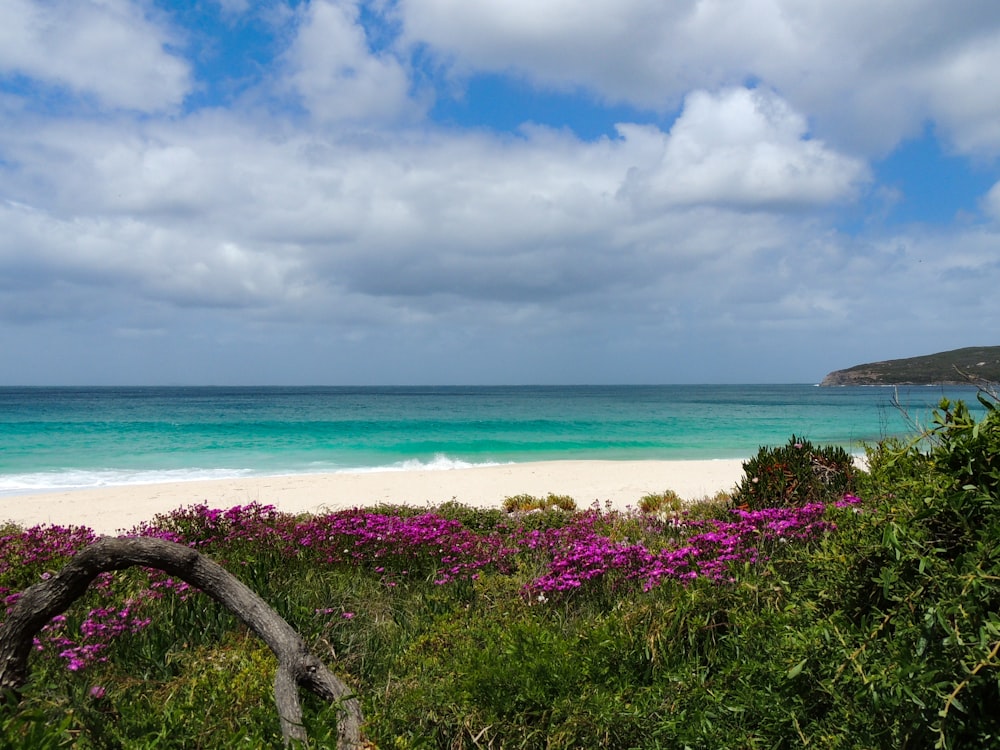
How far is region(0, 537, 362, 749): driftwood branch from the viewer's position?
3.48 m

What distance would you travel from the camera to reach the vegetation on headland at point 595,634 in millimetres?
2490

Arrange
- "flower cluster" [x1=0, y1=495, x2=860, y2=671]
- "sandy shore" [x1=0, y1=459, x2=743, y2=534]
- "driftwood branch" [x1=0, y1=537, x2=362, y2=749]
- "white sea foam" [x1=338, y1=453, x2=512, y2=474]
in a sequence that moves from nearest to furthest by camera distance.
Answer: "driftwood branch" [x1=0, y1=537, x2=362, y2=749], "flower cluster" [x1=0, y1=495, x2=860, y2=671], "sandy shore" [x1=0, y1=459, x2=743, y2=534], "white sea foam" [x1=338, y1=453, x2=512, y2=474]

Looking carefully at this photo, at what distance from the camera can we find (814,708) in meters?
3.10

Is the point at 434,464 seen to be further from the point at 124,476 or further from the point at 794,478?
the point at 794,478

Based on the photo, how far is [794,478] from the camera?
407 inches

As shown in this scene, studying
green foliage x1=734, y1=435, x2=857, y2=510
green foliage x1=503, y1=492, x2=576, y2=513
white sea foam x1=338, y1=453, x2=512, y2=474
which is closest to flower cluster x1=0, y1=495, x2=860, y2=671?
green foliage x1=734, y1=435, x2=857, y2=510

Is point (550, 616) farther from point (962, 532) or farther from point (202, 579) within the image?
point (962, 532)

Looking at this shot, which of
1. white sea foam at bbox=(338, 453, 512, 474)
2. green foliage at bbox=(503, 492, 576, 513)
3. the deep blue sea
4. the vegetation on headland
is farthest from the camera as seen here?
white sea foam at bbox=(338, 453, 512, 474)

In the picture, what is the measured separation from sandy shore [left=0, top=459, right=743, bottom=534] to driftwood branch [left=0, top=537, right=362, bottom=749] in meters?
11.2

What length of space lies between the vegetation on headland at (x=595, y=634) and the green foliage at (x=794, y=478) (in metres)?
3.02

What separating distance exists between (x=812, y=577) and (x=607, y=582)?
10.1 ft

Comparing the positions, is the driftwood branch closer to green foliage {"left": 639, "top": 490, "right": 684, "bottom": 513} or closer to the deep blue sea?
green foliage {"left": 639, "top": 490, "right": 684, "bottom": 513}

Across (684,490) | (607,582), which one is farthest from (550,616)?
(684,490)

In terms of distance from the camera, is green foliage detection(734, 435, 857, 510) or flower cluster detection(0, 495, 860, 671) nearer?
flower cluster detection(0, 495, 860, 671)
